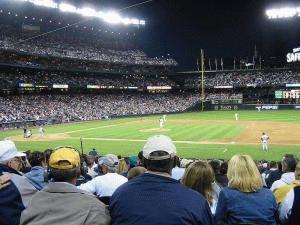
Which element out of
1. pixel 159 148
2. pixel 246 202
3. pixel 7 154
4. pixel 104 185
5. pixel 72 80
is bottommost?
pixel 104 185

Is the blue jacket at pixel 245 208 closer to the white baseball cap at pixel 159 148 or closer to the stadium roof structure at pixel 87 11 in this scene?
the white baseball cap at pixel 159 148

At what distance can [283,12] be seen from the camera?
72500 millimetres

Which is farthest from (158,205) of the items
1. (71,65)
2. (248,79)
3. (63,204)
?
(248,79)

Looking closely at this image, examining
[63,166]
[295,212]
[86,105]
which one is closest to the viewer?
[63,166]

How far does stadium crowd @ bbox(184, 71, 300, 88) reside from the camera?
7981 cm

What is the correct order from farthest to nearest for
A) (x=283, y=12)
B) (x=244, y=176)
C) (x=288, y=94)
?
(x=283, y=12)
(x=288, y=94)
(x=244, y=176)

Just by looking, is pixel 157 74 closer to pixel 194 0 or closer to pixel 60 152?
pixel 194 0

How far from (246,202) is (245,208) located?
8 cm

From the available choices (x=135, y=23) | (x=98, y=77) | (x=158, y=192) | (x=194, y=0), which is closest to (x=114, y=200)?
(x=158, y=192)

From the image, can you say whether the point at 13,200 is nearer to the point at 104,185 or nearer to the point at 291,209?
the point at 104,185

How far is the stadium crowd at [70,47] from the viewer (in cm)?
6278

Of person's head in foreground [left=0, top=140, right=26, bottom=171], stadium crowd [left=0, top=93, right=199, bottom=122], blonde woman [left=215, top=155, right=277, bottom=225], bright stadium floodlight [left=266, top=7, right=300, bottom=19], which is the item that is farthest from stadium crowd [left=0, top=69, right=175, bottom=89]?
blonde woman [left=215, top=155, right=277, bottom=225]

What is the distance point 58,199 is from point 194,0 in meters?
72.4

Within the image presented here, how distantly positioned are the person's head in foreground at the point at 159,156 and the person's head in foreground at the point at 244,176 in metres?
1.68
